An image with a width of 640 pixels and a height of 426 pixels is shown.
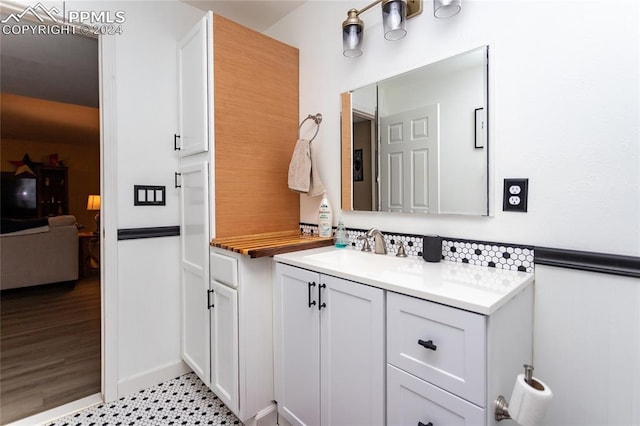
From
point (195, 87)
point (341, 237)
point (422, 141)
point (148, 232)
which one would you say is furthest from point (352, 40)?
point (148, 232)

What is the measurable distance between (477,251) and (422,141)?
55 cm

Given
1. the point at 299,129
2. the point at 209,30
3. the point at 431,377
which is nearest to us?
the point at 431,377

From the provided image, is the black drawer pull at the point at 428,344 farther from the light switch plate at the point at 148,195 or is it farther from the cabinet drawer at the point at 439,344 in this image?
the light switch plate at the point at 148,195

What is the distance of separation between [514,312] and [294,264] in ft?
2.71

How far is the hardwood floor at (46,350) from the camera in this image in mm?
1781

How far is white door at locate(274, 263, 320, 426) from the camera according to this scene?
128 centimetres

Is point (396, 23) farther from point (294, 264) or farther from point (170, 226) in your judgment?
point (170, 226)

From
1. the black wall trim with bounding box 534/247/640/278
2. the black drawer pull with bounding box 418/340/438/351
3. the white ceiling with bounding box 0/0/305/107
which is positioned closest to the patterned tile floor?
the black drawer pull with bounding box 418/340/438/351

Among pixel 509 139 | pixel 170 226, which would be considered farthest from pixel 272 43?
pixel 509 139

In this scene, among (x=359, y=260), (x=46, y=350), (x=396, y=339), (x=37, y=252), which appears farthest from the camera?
(x=37, y=252)

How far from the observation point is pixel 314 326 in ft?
4.21

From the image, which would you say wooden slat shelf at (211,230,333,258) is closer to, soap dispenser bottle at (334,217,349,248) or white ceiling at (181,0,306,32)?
soap dispenser bottle at (334,217,349,248)

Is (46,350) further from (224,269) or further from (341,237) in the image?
(341,237)

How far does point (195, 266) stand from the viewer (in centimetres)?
181
